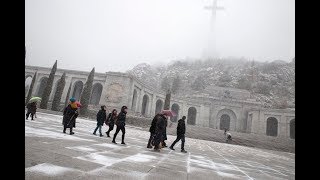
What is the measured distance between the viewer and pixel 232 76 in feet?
A: 322

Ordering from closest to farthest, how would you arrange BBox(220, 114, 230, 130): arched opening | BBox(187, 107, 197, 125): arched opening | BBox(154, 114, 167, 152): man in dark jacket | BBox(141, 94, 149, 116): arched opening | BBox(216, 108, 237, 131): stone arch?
BBox(154, 114, 167, 152): man in dark jacket < BBox(141, 94, 149, 116): arched opening < BBox(216, 108, 237, 131): stone arch < BBox(220, 114, 230, 130): arched opening < BBox(187, 107, 197, 125): arched opening

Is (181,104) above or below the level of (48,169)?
above

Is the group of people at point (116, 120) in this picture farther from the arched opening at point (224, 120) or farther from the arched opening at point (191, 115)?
the arched opening at point (224, 120)

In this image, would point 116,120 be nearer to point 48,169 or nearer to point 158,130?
point 158,130

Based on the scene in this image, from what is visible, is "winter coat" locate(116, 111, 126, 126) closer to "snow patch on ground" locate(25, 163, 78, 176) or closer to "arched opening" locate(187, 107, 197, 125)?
"snow patch on ground" locate(25, 163, 78, 176)

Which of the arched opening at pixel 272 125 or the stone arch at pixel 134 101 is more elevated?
the stone arch at pixel 134 101

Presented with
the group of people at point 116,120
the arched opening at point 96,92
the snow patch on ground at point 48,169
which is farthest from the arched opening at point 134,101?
the snow patch on ground at point 48,169

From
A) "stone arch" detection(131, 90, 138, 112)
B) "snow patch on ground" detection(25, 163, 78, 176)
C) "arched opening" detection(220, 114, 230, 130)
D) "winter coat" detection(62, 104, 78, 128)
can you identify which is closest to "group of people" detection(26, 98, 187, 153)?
"winter coat" detection(62, 104, 78, 128)

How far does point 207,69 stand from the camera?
351 feet

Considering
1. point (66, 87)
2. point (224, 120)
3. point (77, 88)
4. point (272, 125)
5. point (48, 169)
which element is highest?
point (77, 88)

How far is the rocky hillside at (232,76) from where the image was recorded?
82.1m

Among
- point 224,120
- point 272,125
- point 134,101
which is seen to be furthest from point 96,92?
point 272,125

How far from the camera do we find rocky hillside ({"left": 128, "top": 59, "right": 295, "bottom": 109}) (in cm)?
8206
